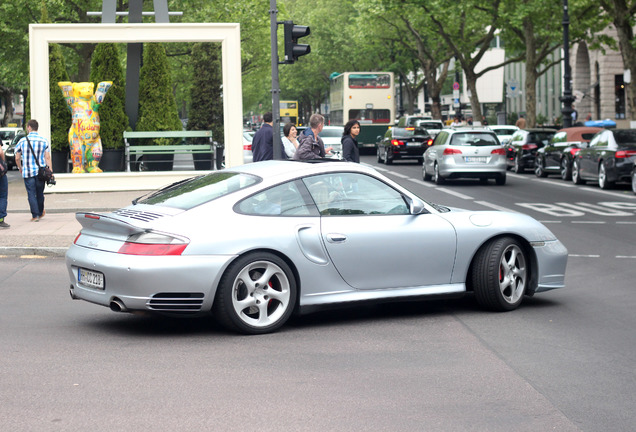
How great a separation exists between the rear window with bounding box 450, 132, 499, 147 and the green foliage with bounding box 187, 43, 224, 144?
64.3 feet

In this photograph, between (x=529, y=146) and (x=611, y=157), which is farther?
(x=529, y=146)

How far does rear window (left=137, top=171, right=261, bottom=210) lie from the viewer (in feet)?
26.1

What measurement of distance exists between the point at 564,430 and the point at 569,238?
32.6 feet

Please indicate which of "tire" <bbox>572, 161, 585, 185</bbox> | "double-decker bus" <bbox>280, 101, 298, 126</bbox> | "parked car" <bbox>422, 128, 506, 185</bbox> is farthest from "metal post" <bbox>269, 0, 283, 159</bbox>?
Result: "double-decker bus" <bbox>280, 101, 298, 126</bbox>

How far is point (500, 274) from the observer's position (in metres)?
8.65

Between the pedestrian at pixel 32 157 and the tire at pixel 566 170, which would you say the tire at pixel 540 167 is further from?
the pedestrian at pixel 32 157

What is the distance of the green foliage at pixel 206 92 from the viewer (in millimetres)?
44781

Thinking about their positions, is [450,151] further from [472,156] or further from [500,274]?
[500,274]

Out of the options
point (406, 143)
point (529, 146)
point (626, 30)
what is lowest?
point (529, 146)

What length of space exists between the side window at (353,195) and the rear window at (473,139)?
18877 millimetres

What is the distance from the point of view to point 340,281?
26.3 feet

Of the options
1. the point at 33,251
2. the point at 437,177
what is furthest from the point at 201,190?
the point at 437,177

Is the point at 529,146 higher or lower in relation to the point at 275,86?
lower

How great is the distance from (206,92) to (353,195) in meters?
38.0
